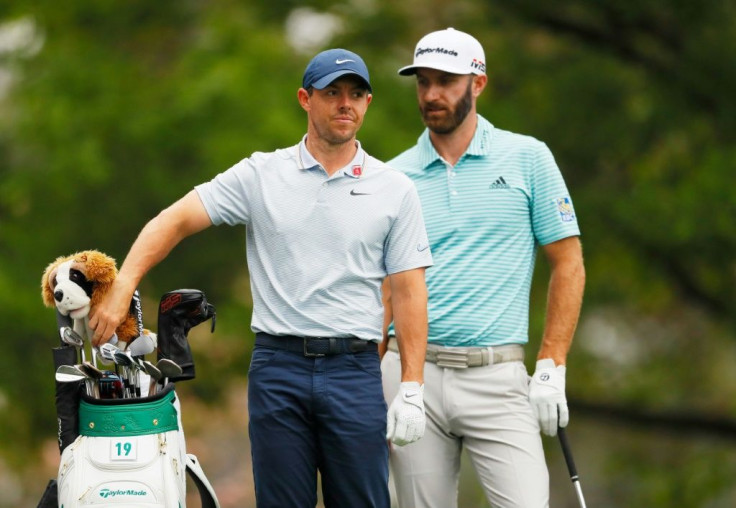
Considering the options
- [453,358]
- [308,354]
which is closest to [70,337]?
[308,354]

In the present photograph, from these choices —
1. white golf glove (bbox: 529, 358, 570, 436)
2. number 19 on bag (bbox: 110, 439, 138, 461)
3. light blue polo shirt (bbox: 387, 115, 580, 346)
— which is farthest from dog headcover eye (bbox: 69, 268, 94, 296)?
white golf glove (bbox: 529, 358, 570, 436)

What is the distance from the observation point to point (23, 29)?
598 inches

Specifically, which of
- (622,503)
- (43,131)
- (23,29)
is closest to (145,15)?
(23,29)

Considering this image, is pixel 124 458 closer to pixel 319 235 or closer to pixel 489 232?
pixel 319 235

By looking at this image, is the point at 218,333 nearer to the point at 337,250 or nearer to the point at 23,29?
the point at 23,29

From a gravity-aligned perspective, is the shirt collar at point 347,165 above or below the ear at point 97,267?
above

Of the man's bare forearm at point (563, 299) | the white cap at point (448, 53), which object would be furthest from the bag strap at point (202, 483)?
the white cap at point (448, 53)

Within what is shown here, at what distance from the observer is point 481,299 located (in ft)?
15.5

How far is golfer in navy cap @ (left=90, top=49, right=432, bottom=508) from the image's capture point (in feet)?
13.6

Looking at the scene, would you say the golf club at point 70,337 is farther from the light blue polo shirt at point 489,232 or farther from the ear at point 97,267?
the light blue polo shirt at point 489,232

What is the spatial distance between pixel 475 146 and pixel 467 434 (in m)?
1.07

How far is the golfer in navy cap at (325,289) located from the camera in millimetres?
4160

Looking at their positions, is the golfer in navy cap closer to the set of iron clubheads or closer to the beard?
the set of iron clubheads

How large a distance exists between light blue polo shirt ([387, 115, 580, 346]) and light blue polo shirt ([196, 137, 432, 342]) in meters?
0.47
